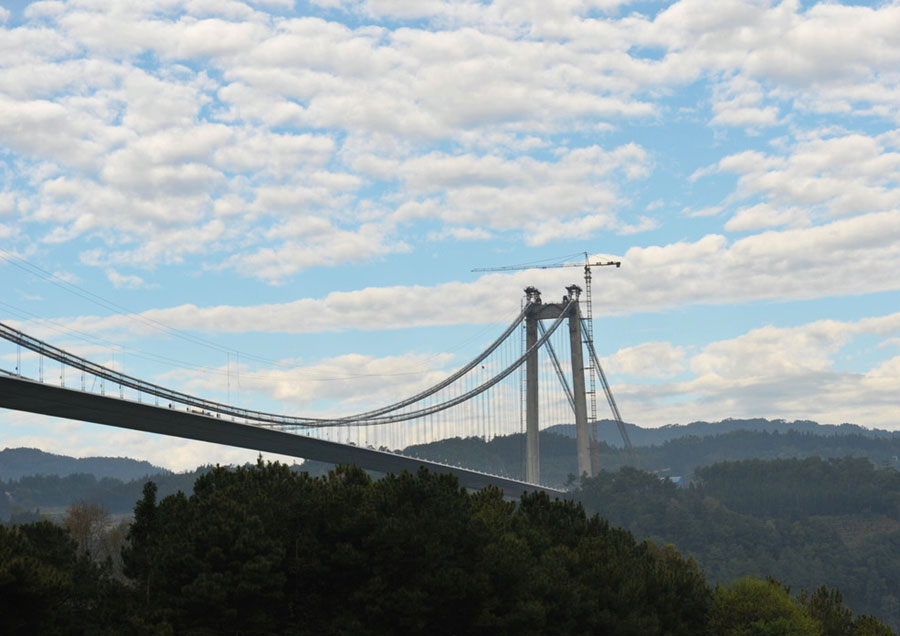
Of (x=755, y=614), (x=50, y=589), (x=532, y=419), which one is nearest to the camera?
(x=50, y=589)

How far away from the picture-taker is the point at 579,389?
498 feet

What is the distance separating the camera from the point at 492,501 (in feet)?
204

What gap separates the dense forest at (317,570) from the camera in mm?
40875

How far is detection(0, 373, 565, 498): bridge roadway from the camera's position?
68.9 meters

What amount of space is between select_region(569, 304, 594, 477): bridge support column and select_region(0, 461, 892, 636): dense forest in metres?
92.6

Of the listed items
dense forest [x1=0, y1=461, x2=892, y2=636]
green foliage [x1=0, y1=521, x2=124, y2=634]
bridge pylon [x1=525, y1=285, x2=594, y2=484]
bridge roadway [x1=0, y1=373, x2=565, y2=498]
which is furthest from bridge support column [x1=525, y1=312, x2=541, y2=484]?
green foliage [x1=0, y1=521, x2=124, y2=634]

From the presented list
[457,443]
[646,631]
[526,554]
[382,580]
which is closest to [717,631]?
[646,631]

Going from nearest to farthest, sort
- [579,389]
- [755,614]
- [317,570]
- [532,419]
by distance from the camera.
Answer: [317,570] → [755,614] → [532,419] → [579,389]

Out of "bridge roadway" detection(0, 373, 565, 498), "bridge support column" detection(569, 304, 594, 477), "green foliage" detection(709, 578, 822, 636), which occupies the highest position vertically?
"bridge support column" detection(569, 304, 594, 477)

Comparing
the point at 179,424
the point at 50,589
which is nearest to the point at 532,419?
the point at 179,424

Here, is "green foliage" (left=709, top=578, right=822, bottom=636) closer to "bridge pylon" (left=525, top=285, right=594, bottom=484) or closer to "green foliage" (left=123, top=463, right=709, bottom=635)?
"green foliage" (left=123, top=463, right=709, bottom=635)

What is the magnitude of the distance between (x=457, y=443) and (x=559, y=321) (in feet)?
80.9

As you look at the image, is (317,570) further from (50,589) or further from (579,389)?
(579,389)

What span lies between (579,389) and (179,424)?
75.1m
